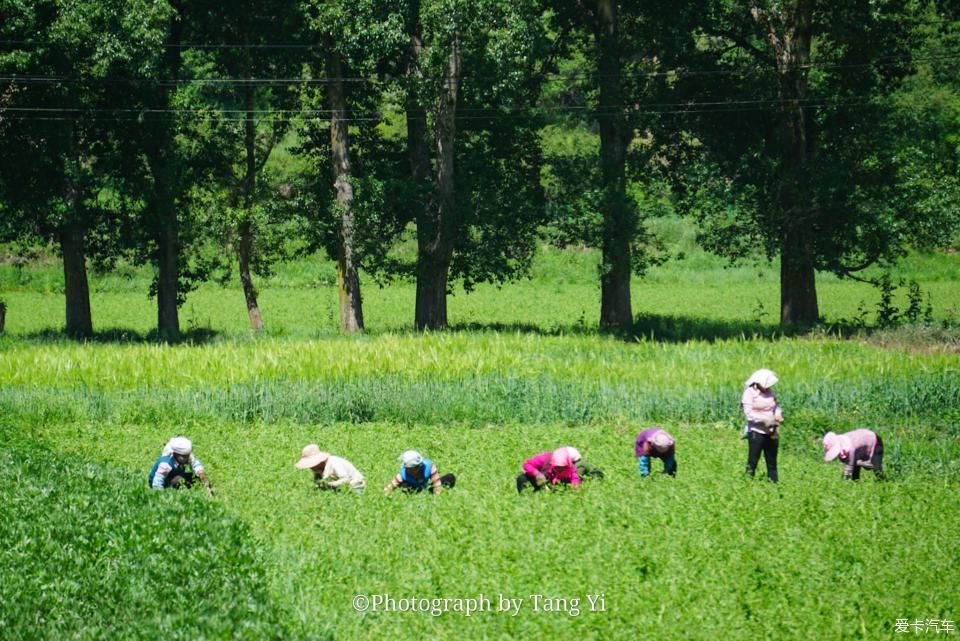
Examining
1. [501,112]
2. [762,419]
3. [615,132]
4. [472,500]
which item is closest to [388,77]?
[501,112]

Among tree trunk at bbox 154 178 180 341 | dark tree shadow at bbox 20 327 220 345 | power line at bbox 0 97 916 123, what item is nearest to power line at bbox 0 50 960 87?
power line at bbox 0 97 916 123

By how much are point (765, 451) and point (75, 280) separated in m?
27.9

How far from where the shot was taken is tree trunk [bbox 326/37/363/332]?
39.4m

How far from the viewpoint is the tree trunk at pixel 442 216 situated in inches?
1524

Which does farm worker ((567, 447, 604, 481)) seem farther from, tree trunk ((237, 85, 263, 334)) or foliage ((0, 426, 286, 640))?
tree trunk ((237, 85, 263, 334))

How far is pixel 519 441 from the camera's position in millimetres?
22609

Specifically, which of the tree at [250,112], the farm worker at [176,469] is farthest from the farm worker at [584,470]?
the tree at [250,112]

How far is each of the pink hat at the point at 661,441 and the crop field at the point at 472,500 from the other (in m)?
0.51

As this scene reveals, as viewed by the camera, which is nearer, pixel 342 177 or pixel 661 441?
pixel 661 441

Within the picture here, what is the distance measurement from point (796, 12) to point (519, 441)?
2176cm

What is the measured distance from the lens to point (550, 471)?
1731 cm

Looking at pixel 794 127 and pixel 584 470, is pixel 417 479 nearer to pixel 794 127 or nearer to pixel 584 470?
pixel 584 470

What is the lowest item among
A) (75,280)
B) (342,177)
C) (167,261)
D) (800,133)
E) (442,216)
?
(75,280)

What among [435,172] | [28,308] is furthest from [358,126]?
[28,308]
